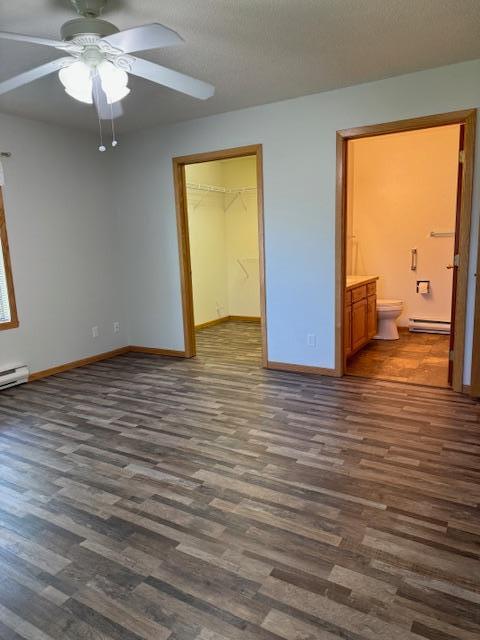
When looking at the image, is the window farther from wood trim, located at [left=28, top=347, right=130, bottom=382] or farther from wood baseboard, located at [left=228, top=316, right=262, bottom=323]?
wood baseboard, located at [left=228, top=316, right=262, bottom=323]

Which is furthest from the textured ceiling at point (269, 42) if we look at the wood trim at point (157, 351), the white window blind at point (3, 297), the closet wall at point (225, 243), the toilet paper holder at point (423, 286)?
the toilet paper holder at point (423, 286)

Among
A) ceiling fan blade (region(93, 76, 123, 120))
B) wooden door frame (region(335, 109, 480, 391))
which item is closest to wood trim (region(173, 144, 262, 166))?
wooden door frame (region(335, 109, 480, 391))

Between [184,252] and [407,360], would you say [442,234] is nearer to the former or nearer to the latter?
[407,360]

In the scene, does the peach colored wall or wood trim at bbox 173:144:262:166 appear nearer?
wood trim at bbox 173:144:262:166

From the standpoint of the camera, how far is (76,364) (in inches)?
A: 190

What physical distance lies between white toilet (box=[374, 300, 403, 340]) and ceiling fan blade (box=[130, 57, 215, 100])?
3768 mm

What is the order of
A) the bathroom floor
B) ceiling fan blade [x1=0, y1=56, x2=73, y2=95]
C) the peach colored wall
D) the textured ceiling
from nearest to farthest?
ceiling fan blade [x1=0, y1=56, x2=73, y2=95]
the textured ceiling
the bathroom floor
the peach colored wall

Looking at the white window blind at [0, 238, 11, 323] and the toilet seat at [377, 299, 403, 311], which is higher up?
the white window blind at [0, 238, 11, 323]

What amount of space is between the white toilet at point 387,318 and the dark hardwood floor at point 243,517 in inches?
75.9

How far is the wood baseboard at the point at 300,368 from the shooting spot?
4.13 m

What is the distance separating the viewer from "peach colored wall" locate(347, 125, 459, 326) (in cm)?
566

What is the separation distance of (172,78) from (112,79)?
1.01 ft

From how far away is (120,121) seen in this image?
4.38 m

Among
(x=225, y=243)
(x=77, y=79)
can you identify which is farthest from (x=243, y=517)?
(x=225, y=243)
